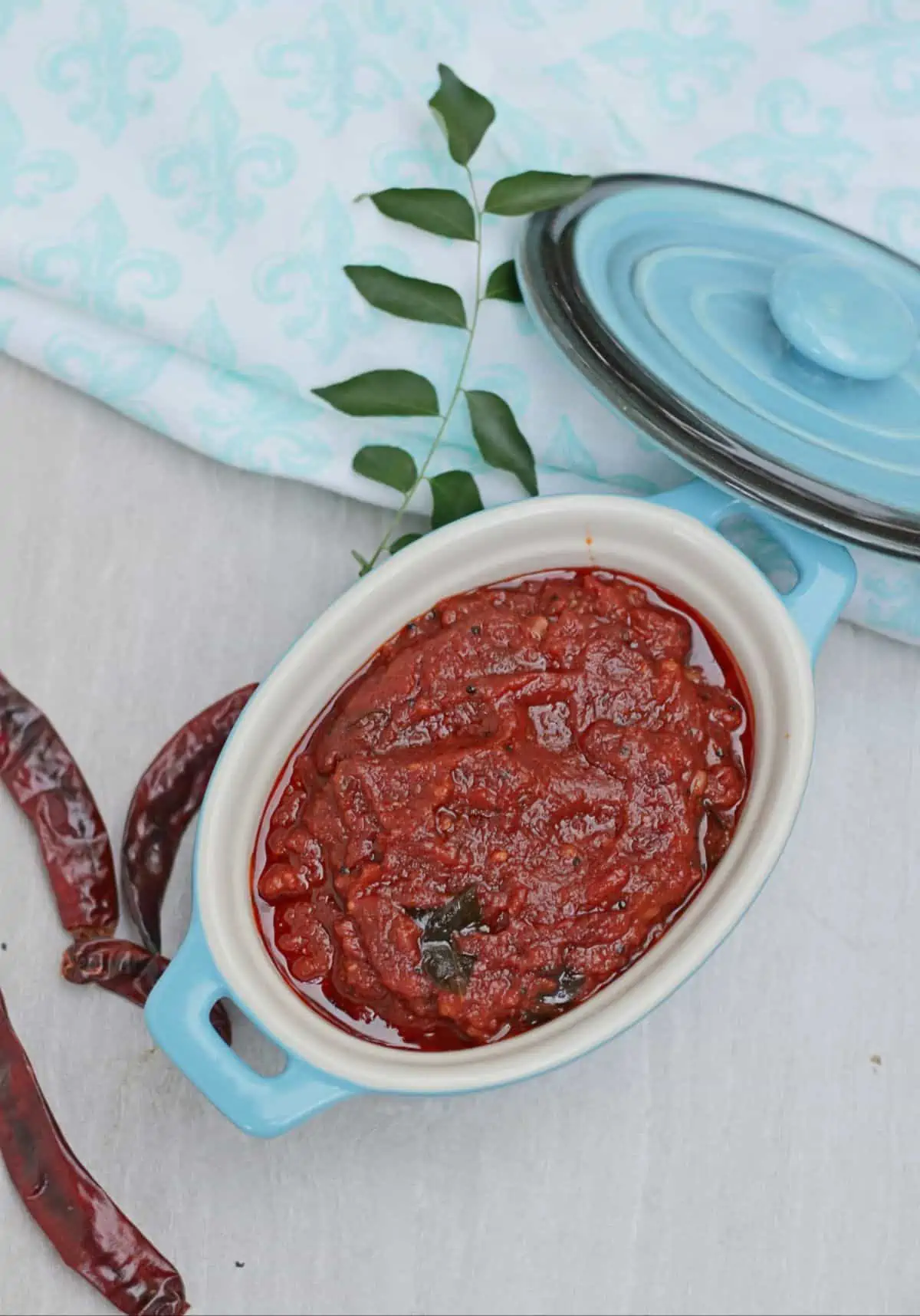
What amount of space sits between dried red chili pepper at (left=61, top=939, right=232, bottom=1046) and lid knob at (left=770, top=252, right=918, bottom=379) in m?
Answer: 1.42

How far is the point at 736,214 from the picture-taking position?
2.23 meters

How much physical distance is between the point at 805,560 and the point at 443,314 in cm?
73

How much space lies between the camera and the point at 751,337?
213 cm

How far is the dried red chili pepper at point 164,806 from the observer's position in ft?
7.21

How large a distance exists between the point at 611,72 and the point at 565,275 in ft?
1.81

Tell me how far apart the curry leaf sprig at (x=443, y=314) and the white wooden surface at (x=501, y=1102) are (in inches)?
8.0

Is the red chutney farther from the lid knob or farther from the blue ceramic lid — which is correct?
the lid knob

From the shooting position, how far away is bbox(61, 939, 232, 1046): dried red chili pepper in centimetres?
213

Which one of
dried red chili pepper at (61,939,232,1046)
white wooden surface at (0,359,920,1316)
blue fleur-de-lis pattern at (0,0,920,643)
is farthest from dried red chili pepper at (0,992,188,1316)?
blue fleur-de-lis pattern at (0,0,920,643)

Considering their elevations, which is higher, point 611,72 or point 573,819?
point 611,72

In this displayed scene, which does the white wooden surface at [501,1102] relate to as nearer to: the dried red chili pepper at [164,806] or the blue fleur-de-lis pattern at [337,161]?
the dried red chili pepper at [164,806]

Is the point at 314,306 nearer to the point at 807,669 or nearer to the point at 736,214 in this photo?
the point at 736,214

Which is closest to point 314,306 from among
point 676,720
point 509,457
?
point 509,457

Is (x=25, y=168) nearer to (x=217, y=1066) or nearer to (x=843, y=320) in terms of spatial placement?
(x=843, y=320)
